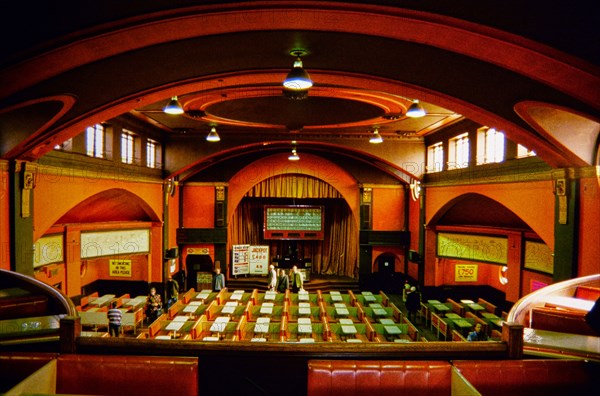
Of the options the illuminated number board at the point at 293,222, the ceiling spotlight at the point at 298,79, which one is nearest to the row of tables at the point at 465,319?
the illuminated number board at the point at 293,222

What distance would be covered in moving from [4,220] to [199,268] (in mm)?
9909

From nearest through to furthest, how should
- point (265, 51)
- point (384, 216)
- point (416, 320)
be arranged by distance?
point (265, 51) < point (416, 320) < point (384, 216)

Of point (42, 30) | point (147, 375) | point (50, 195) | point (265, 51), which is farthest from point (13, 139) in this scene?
point (147, 375)

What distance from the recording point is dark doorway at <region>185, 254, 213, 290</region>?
53.5 ft

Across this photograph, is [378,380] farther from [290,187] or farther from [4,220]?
[290,187]

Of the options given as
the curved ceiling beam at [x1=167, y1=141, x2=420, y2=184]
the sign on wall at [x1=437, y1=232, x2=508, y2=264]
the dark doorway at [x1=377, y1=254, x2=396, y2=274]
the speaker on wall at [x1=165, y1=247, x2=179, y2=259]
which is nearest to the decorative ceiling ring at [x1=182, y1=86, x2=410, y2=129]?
the curved ceiling beam at [x1=167, y1=141, x2=420, y2=184]

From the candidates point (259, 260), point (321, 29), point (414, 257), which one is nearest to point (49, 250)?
point (259, 260)

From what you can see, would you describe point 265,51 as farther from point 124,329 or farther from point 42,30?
point 124,329

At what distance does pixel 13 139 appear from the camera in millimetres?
6586

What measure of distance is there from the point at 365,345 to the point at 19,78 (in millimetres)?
4726

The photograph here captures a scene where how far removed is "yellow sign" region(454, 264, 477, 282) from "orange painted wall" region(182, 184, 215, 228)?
976 centimetres

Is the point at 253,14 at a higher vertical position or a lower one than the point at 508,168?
higher

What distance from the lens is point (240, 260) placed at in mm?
16656

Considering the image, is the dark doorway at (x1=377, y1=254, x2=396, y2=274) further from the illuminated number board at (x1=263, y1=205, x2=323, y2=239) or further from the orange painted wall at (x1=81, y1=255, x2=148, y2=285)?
the orange painted wall at (x1=81, y1=255, x2=148, y2=285)
